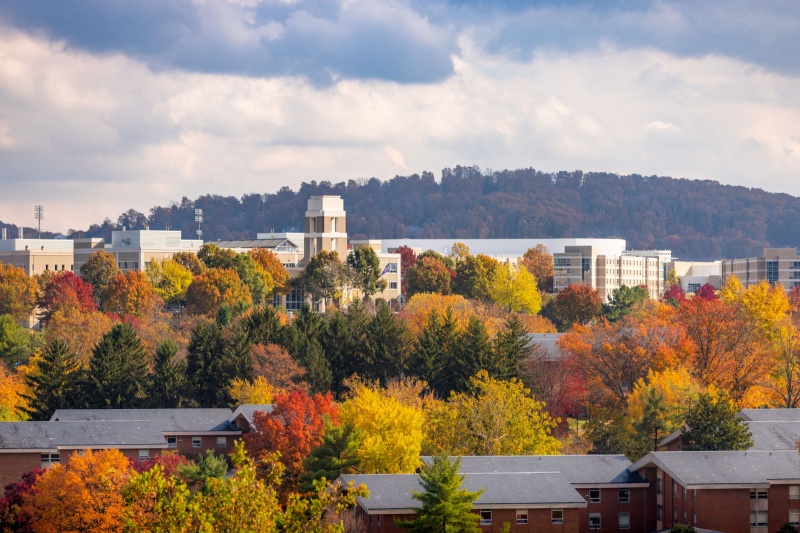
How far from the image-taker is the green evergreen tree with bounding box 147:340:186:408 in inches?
3937

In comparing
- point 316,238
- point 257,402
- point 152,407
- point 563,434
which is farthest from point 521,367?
point 316,238

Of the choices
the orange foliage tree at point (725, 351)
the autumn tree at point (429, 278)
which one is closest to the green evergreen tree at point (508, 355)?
the orange foliage tree at point (725, 351)

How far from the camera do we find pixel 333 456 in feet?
227

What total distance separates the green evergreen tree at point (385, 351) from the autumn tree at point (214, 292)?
138 feet

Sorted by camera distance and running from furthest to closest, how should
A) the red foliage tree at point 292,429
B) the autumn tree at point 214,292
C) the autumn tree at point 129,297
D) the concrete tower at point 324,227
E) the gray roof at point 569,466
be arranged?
the concrete tower at point 324,227, the autumn tree at point 129,297, the autumn tree at point 214,292, the red foliage tree at point 292,429, the gray roof at point 569,466

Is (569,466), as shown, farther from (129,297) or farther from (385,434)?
(129,297)

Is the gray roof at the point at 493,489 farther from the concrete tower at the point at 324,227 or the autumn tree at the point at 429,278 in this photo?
the concrete tower at the point at 324,227

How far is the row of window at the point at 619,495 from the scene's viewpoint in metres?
68.9

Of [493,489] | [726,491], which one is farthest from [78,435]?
[726,491]

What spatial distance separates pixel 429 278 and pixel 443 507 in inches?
4713

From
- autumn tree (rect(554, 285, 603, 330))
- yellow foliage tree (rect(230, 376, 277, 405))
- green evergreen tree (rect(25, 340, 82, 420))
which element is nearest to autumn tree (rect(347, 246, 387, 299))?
autumn tree (rect(554, 285, 603, 330))

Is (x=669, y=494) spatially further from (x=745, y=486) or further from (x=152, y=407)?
(x=152, y=407)

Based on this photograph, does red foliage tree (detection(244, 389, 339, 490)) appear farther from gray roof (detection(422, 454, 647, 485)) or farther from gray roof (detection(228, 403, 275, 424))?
gray roof (detection(422, 454, 647, 485))

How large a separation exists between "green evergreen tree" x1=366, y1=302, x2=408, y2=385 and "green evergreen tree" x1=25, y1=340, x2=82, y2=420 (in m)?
19.5
